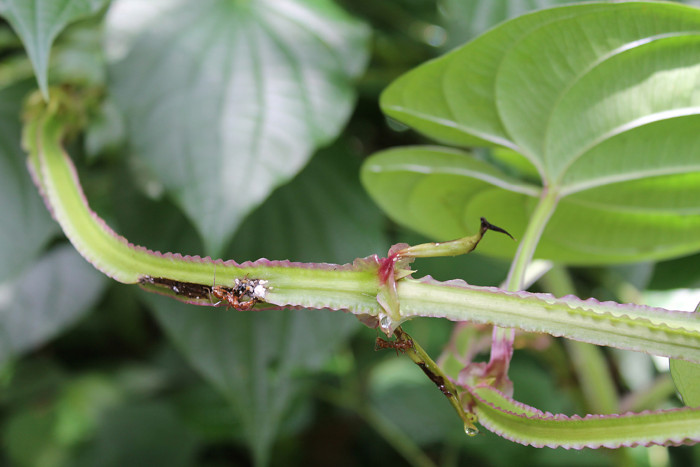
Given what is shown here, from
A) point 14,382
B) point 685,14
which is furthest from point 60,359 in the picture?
point 685,14

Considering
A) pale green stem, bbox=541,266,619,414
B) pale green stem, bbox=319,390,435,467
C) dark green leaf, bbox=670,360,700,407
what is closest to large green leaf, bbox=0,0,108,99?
dark green leaf, bbox=670,360,700,407

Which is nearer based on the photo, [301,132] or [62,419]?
[301,132]

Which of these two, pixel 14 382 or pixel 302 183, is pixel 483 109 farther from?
pixel 14 382

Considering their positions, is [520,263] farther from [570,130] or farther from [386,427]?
[386,427]

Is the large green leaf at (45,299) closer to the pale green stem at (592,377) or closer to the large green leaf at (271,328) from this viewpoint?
the large green leaf at (271,328)

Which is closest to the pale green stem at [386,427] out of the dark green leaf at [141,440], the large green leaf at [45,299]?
the dark green leaf at [141,440]

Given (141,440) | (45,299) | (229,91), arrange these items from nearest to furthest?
(229,91) → (45,299) → (141,440)

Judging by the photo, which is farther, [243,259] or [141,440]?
[141,440]

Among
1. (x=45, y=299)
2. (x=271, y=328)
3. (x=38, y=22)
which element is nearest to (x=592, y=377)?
(x=271, y=328)
